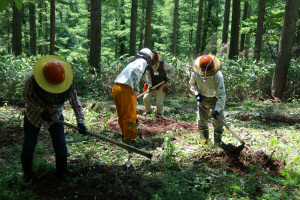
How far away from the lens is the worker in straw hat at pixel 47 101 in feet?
9.68

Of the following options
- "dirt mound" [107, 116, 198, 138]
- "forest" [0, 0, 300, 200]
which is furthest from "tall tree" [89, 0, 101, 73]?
"dirt mound" [107, 116, 198, 138]

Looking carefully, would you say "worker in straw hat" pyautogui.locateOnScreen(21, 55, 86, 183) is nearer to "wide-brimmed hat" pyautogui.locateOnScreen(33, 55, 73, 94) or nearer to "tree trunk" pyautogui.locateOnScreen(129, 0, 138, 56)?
"wide-brimmed hat" pyautogui.locateOnScreen(33, 55, 73, 94)

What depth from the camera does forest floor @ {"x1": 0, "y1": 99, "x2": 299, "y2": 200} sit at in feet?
10.6

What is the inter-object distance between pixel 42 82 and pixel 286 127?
19.5ft

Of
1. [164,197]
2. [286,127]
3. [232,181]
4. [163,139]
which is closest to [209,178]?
[232,181]

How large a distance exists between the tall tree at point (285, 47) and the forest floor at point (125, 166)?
4.63 meters

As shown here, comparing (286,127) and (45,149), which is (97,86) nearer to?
(45,149)

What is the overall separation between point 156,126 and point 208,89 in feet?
6.86

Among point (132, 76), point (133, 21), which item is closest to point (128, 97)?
point (132, 76)

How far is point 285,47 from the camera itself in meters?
8.70

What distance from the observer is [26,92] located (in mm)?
3055

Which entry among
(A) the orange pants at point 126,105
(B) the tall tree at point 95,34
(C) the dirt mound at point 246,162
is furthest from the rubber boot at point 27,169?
(B) the tall tree at point 95,34

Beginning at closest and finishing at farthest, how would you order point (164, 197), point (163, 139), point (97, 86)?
point (164, 197), point (163, 139), point (97, 86)

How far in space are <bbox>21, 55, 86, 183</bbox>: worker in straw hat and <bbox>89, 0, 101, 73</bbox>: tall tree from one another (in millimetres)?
7089
